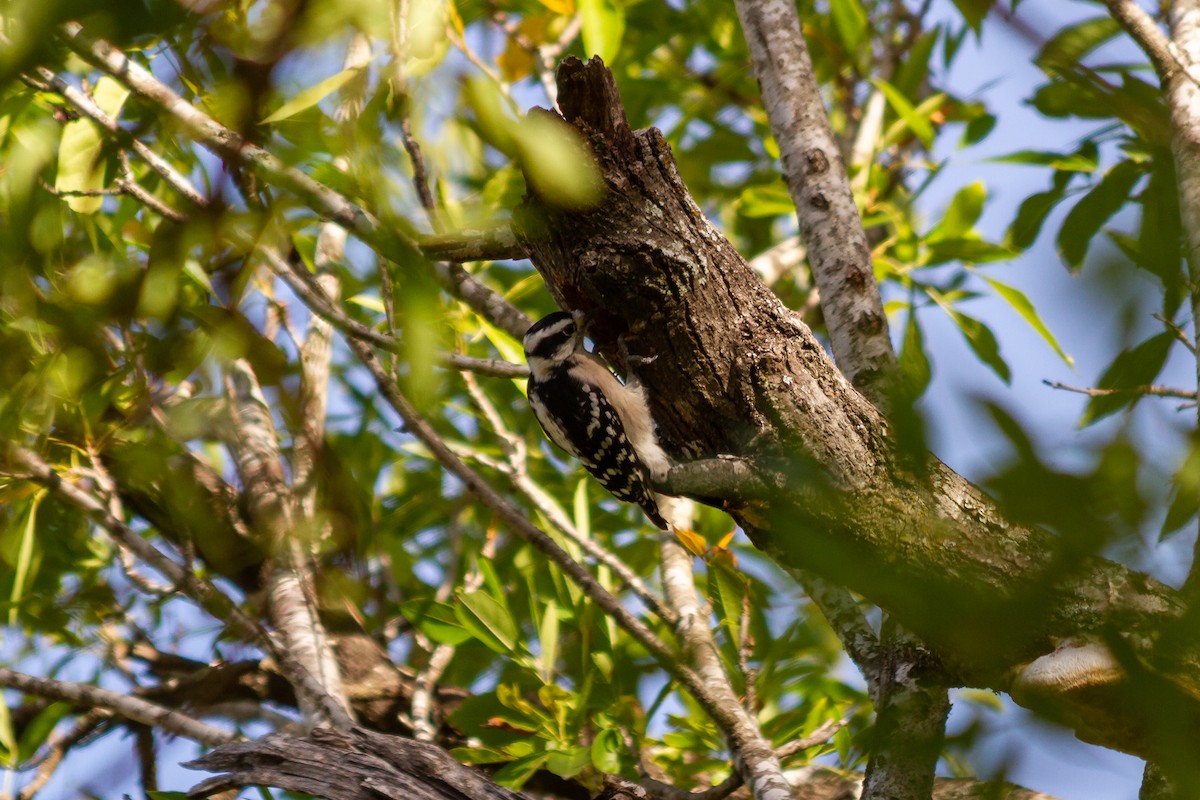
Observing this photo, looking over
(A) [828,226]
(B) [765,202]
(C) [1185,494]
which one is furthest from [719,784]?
(C) [1185,494]

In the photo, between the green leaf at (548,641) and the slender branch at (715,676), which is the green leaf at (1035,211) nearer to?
the slender branch at (715,676)

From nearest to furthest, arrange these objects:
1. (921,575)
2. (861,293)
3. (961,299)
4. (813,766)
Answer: (921,575) → (861,293) → (813,766) → (961,299)

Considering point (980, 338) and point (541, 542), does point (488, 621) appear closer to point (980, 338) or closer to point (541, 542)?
point (541, 542)

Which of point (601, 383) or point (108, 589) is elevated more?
point (601, 383)

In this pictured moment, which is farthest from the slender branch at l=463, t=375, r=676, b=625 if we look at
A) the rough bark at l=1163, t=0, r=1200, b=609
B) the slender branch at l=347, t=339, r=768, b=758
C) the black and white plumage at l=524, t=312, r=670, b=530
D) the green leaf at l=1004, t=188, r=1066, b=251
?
the rough bark at l=1163, t=0, r=1200, b=609

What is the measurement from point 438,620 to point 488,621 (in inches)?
9.6

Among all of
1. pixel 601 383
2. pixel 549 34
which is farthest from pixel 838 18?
pixel 601 383

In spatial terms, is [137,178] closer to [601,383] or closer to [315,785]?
[601,383]

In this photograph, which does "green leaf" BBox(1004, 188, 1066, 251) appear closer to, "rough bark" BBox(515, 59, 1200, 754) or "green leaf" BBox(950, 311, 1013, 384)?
"green leaf" BBox(950, 311, 1013, 384)

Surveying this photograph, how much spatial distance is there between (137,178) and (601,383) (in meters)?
2.17

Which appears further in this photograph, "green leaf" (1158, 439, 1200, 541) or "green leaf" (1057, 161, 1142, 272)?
"green leaf" (1057, 161, 1142, 272)

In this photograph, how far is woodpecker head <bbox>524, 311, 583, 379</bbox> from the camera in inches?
160

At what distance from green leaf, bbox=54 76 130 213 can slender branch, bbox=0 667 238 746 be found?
1.57 meters

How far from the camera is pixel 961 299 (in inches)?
198
